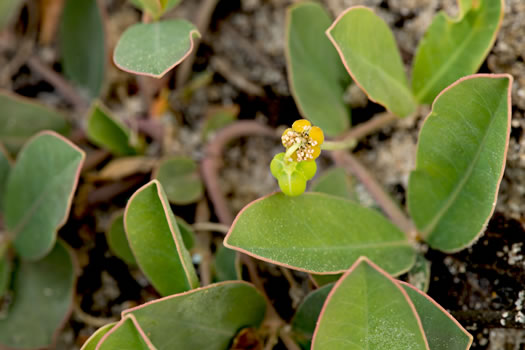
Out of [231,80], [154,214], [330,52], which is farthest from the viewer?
[231,80]

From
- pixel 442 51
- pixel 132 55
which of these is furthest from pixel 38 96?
pixel 442 51

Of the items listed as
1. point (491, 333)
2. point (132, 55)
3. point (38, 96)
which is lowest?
point (491, 333)

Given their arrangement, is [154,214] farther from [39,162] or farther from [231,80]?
[231,80]

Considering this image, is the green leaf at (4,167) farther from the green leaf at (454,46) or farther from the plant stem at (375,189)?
the green leaf at (454,46)

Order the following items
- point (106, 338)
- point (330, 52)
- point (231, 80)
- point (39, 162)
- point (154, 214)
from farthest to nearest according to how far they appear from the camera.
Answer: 1. point (231, 80)
2. point (330, 52)
3. point (39, 162)
4. point (154, 214)
5. point (106, 338)

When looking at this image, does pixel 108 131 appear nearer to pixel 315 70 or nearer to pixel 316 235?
pixel 315 70

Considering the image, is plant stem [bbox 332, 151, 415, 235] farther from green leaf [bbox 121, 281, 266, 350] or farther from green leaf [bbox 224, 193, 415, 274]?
green leaf [bbox 121, 281, 266, 350]

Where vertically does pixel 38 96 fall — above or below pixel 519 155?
below

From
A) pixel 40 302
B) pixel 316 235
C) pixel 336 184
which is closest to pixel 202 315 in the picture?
pixel 316 235

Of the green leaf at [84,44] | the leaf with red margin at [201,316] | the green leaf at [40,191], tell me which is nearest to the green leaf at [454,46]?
the leaf with red margin at [201,316]
